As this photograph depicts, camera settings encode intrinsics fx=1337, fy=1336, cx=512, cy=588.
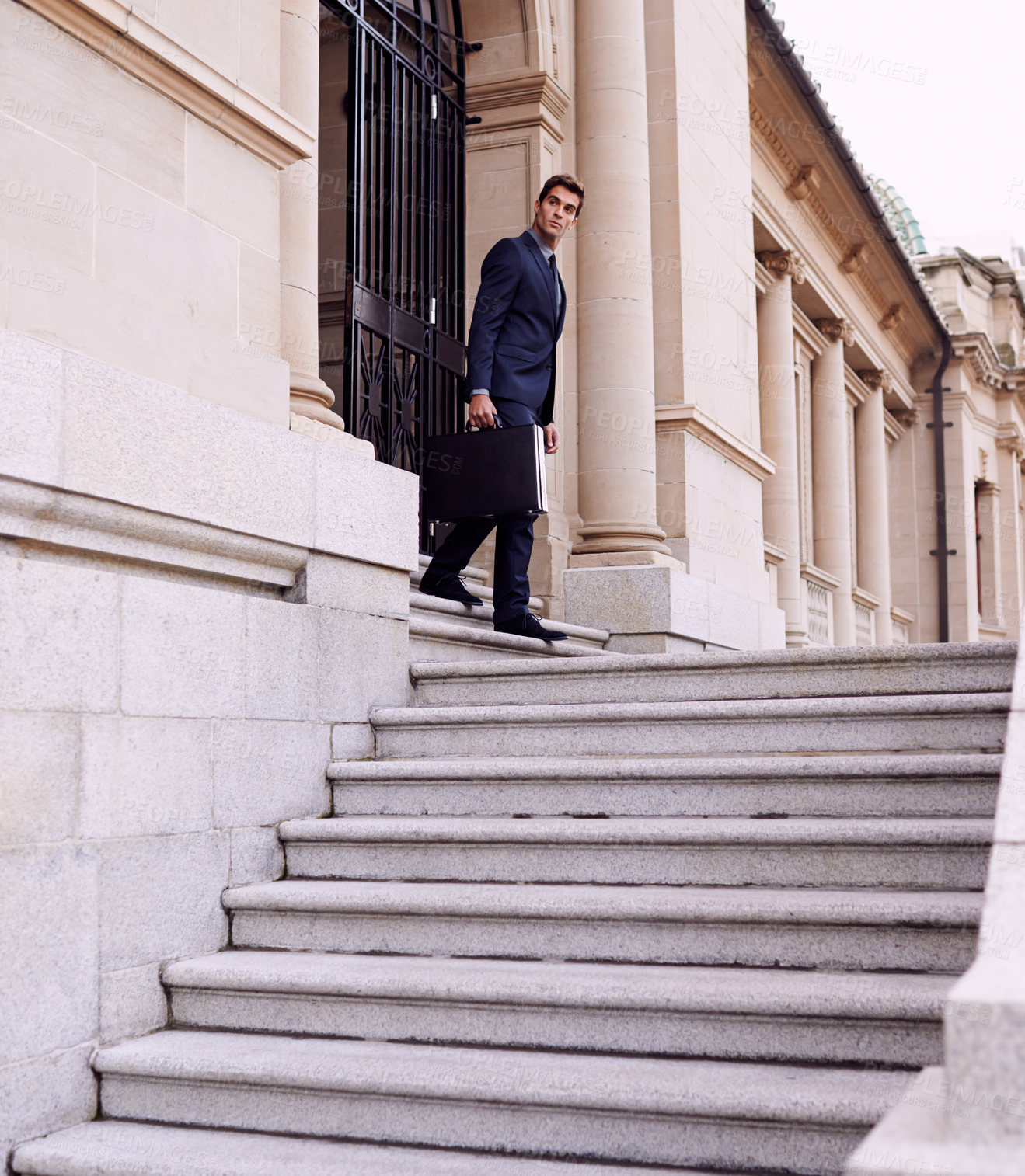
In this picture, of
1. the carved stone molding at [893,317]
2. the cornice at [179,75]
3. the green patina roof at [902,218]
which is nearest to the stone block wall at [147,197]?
the cornice at [179,75]

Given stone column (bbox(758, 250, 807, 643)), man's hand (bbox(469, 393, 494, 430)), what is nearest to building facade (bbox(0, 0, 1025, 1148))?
man's hand (bbox(469, 393, 494, 430))

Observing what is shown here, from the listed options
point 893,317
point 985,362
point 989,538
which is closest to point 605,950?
point 893,317

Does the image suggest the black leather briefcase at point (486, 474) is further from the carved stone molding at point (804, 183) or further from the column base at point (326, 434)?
the carved stone molding at point (804, 183)

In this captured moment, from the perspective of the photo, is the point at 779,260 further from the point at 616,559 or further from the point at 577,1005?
the point at 577,1005

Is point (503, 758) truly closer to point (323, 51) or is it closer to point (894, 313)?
point (323, 51)

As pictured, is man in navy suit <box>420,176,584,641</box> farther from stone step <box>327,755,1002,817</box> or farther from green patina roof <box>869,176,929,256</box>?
green patina roof <box>869,176,929,256</box>

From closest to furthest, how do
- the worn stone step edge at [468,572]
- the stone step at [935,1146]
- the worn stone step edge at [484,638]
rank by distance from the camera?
the stone step at [935,1146]
the worn stone step edge at [484,638]
the worn stone step edge at [468,572]

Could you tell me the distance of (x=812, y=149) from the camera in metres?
16.0

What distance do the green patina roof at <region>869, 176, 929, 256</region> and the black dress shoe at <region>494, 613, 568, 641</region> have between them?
974 inches

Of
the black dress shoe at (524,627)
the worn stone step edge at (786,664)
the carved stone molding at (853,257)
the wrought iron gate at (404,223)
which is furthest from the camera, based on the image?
the carved stone molding at (853,257)

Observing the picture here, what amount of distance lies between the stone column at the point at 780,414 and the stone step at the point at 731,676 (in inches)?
447

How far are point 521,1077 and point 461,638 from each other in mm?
2868

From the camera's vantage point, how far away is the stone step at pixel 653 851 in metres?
3.50

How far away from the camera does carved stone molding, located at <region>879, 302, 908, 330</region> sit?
21578mm
